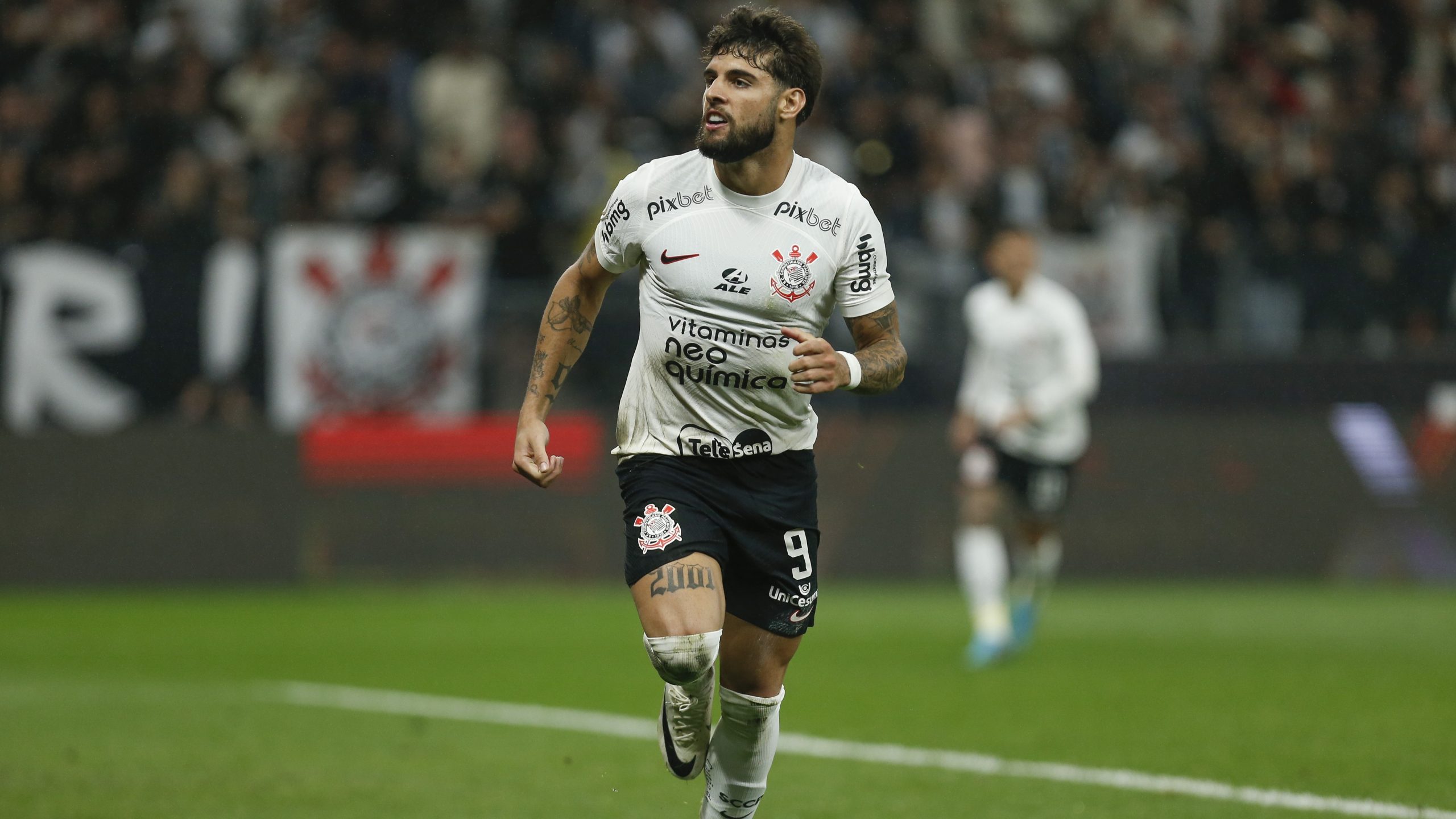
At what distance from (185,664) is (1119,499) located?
8.42 metres

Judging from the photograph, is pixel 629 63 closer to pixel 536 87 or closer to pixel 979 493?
pixel 536 87

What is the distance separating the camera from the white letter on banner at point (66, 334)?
15.1 meters

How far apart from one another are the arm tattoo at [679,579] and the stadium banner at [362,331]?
1031 centimetres

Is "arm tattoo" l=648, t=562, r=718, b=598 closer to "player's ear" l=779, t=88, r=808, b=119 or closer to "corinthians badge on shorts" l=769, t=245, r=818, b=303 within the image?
"corinthians badge on shorts" l=769, t=245, r=818, b=303

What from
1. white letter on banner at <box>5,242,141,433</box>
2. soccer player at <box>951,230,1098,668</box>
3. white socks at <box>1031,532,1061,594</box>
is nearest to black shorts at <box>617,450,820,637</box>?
soccer player at <box>951,230,1098,668</box>

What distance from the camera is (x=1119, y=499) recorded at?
53.2ft

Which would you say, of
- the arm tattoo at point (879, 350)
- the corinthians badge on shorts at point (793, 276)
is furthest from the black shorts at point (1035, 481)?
the corinthians badge on shorts at point (793, 276)

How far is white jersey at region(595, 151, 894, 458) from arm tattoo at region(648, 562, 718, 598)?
0.40m

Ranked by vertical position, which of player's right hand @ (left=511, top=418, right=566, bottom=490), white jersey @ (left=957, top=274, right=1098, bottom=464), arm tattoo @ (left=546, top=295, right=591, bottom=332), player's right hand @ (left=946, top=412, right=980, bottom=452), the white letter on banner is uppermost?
arm tattoo @ (left=546, top=295, right=591, bottom=332)

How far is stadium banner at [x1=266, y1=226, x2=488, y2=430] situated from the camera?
50.3 ft

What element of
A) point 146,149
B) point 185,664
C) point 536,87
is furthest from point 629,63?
point 185,664

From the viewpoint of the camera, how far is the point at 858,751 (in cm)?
792

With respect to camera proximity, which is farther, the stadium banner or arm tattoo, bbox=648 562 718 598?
the stadium banner

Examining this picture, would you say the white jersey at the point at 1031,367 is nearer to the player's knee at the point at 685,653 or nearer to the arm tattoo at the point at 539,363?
the arm tattoo at the point at 539,363
